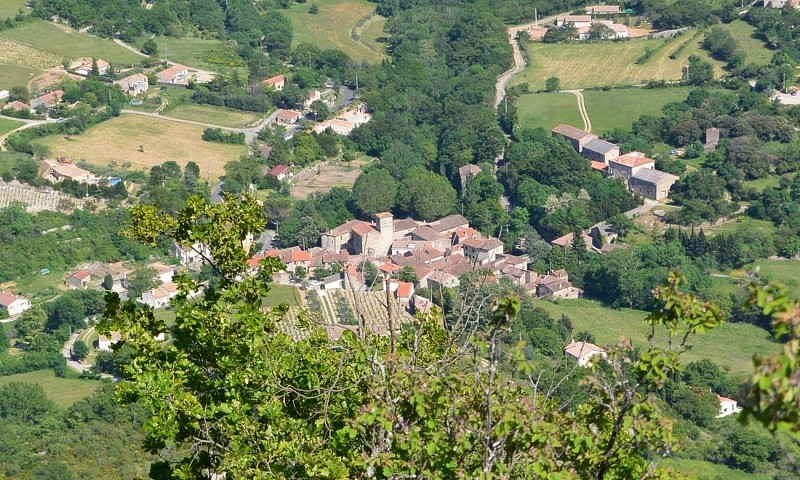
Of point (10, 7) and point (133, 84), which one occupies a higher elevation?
point (10, 7)

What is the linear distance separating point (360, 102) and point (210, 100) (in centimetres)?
723

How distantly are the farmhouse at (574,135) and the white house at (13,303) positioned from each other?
2446 cm

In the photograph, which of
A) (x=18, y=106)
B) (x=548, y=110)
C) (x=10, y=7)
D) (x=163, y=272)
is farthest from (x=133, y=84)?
(x=163, y=272)

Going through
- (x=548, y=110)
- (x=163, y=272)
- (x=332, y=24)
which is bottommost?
(x=548, y=110)

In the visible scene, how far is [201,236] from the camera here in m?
10.1

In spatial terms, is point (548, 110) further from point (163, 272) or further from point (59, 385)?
point (59, 385)

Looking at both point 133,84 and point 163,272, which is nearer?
point 163,272

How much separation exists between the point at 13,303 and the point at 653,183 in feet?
79.8

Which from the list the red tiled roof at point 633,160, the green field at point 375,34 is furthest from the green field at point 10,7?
the red tiled roof at point 633,160

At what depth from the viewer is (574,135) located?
5294 cm

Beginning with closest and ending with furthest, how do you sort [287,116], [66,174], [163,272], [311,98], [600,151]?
[163,272] → [66,174] → [600,151] → [287,116] → [311,98]

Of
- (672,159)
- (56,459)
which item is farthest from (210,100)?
(56,459)

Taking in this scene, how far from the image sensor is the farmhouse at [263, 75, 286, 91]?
6041 cm

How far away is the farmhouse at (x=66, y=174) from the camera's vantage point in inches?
1895
